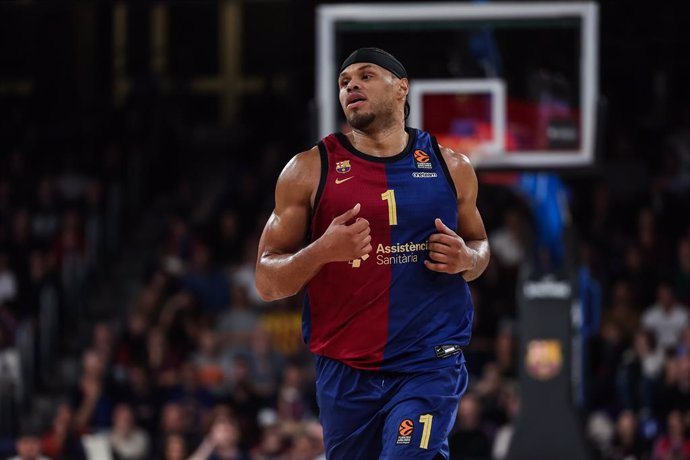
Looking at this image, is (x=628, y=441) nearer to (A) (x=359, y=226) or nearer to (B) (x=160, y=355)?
(B) (x=160, y=355)

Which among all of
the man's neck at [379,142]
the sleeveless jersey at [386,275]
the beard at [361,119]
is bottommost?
the sleeveless jersey at [386,275]

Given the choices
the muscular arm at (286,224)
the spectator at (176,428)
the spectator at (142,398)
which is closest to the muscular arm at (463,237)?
the muscular arm at (286,224)

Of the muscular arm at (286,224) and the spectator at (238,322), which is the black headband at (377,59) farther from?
the spectator at (238,322)

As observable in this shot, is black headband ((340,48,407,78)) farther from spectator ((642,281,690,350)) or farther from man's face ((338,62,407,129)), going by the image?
spectator ((642,281,690,350))

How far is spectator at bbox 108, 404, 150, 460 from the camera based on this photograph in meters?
12.9

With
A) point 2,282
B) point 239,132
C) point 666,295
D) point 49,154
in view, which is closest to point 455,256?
point 666,295

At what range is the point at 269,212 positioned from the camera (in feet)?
54.5

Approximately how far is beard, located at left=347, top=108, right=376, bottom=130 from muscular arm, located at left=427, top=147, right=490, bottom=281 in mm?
369

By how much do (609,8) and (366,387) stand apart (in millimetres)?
14206

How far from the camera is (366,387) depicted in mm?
5527

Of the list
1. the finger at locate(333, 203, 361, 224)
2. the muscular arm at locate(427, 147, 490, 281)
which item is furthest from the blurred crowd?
the finger at locate(333, 203, 361, 224)

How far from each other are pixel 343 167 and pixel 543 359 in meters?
6.88

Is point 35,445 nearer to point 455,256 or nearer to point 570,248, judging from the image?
point 570,248

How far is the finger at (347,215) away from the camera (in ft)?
17.1
